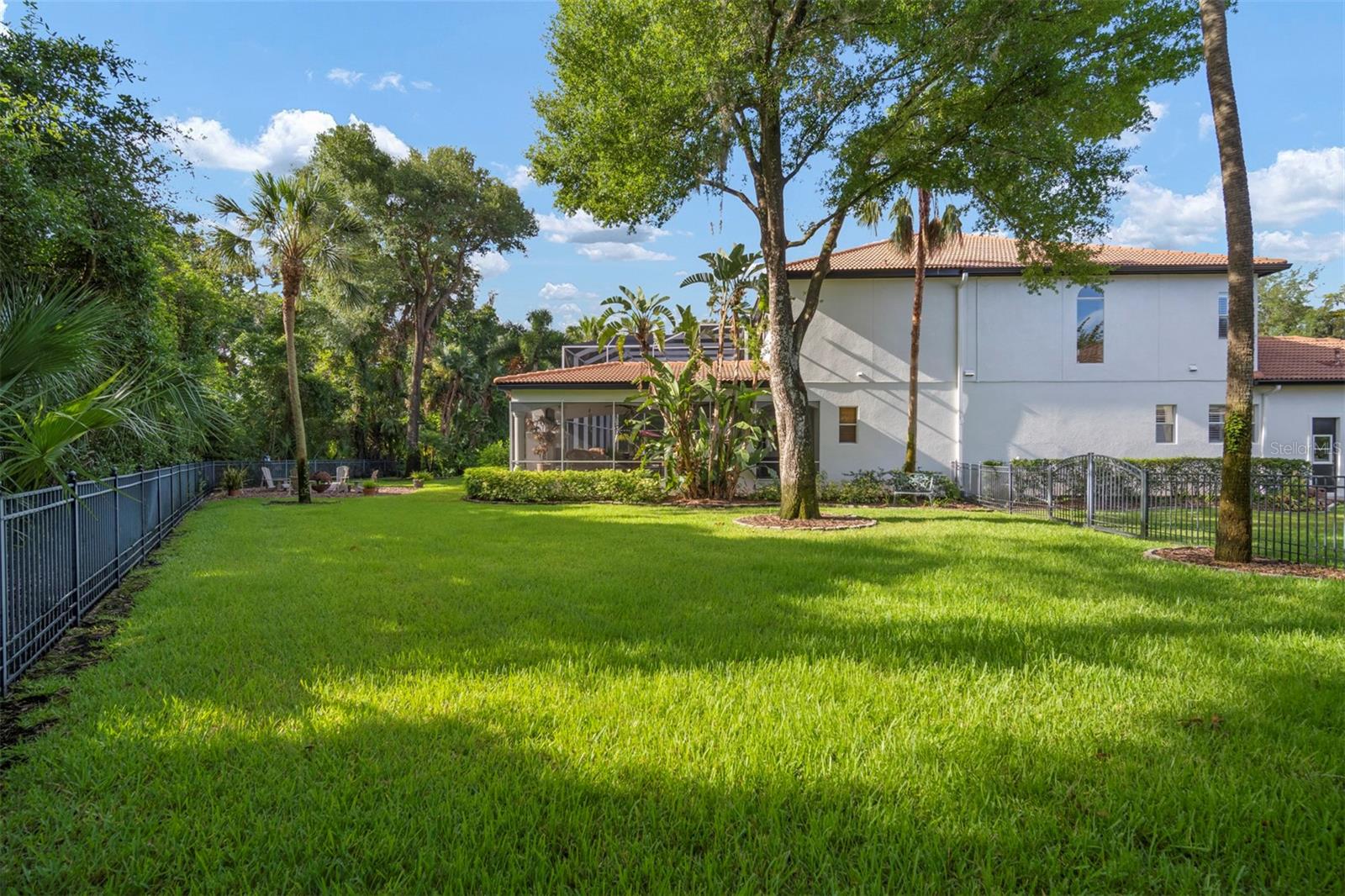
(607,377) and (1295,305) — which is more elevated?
(1295,305)

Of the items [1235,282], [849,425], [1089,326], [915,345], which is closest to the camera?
[1235,282]

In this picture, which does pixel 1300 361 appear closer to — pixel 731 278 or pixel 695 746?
pixel 731 278

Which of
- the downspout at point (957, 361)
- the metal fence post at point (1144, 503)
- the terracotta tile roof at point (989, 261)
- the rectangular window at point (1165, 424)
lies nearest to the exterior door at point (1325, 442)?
the rectangular window at point (1165, 424)

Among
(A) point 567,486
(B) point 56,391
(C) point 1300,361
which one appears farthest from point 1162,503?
(B) point 56,391

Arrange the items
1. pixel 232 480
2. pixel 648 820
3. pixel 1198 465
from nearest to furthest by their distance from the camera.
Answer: pixel 648 820, pixel 1198 465, pixel 232 480

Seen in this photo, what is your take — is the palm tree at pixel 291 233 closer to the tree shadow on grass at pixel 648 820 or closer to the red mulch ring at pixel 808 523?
the red mulch ring at pixel 808 523

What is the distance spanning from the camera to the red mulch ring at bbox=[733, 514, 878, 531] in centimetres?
1234

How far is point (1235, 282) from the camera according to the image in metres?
8.17

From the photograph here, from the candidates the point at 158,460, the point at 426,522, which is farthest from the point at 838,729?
the point at 158,460

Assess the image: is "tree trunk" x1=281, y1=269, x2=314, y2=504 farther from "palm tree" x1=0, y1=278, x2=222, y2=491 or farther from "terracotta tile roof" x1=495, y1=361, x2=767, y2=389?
"palm tree" x1=0, y1=278, x2=222, y2=491

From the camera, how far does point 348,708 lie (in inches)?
143

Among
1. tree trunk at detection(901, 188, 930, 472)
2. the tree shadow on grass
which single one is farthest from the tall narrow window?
the tree shadow on grass

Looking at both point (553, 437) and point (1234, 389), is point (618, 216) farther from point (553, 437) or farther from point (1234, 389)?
point (553, 437)

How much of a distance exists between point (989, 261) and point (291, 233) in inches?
756
